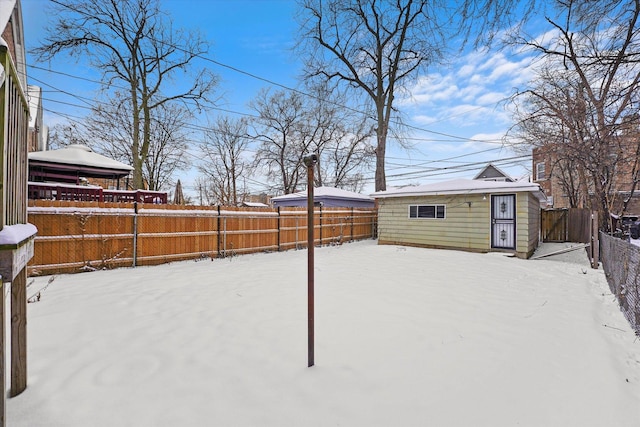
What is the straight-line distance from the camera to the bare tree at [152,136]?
14766mm

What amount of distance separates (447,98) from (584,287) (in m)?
11.8

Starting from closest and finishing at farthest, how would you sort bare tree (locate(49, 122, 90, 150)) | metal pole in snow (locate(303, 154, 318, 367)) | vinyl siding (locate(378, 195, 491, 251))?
metal pole in snow (locate(303, 154, 318, 367))
vinyl siding (locate(378, 195, 491, 251))
bare tree (locate(49, 122, 90, 150))

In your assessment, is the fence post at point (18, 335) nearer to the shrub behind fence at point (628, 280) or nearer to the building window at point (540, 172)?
the shrub behind fence at point (628, 280)

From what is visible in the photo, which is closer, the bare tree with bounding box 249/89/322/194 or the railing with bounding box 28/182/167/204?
the railing with bounding box 28/182/167/204

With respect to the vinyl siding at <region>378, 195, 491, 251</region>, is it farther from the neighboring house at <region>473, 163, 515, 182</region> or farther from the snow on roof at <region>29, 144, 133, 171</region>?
the neighboring house at <region>473, 163, 515, 182</region>

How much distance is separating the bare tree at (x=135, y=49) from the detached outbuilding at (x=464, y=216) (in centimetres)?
1024

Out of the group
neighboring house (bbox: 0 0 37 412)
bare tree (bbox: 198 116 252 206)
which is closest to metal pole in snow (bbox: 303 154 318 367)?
neighboring house (bbox: 0 0 37 412)

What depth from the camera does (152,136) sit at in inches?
682

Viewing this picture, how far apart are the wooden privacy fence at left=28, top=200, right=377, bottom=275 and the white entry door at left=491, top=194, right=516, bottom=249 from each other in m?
6.20

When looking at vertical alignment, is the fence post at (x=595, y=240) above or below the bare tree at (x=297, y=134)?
below

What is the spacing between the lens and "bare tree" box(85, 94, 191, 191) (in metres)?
14.8

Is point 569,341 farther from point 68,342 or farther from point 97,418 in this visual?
point 68,342

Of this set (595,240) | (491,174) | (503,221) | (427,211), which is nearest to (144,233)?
(427,211)

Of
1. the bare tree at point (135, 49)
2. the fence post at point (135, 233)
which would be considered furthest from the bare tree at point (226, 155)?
the fence post at point (135, 233)
